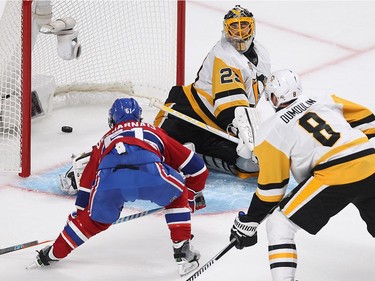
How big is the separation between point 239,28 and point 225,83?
0.84 ft

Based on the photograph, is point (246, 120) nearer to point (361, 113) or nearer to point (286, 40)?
point (361, 113)

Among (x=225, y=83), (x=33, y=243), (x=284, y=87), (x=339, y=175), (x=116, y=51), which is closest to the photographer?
(x=339, y=175)

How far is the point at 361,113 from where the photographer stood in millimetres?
4438

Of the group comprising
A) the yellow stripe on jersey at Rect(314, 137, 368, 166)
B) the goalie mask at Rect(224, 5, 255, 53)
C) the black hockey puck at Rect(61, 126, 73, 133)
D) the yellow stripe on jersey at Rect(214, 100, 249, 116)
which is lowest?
the black hockey puck at Rect(61, 126, 73, 133)

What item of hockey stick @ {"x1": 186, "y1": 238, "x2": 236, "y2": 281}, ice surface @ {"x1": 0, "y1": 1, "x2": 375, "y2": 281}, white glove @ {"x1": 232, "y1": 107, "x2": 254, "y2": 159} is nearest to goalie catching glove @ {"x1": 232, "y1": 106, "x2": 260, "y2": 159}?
white glove @ {"x1": 232, "y1": 107, "x2": 254, "y2": 159}

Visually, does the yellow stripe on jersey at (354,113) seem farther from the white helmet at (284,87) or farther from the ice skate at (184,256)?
the ice skate at (184,256)

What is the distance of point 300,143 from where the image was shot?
163 inches

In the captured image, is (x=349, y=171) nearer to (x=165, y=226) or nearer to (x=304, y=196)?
(x=304, y=196)

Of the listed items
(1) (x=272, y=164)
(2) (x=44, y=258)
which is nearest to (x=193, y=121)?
(2) (x=44, y=258)

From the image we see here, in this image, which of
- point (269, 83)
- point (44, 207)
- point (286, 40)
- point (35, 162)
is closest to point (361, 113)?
point (269, 83)

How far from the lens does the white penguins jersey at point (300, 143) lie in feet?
13.5

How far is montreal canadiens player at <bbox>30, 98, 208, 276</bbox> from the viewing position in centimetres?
439

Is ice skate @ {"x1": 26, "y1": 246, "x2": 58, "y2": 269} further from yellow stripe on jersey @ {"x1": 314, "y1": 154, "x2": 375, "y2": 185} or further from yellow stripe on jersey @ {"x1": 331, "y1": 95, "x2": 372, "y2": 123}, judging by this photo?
yellow stripe on jersey @ {"x1": 331, "y1": 95, "x2": 372, "y2": 123}

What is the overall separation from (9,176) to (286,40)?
2.54m
